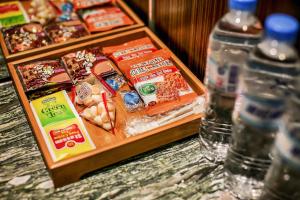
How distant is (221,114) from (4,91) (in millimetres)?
725

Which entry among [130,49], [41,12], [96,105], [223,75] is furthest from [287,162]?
[41,12]

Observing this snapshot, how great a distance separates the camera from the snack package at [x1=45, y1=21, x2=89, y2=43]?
1.42 meters

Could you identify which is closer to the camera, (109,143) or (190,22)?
(109,143)

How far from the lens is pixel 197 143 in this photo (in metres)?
1.13

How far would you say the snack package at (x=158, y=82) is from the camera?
3.76 feet

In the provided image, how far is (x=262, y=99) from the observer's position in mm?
791

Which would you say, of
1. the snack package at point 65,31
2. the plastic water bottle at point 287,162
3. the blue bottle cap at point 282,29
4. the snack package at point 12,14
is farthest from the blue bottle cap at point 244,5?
the snack package at point 12,14

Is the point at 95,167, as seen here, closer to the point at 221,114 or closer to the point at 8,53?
the point at 221,114

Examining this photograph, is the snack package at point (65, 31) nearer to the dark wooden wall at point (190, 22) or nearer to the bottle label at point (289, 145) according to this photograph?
the dark wooden wall at point (190, 22)

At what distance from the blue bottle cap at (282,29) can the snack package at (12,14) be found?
1.07 m

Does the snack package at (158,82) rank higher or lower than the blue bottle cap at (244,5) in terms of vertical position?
lower

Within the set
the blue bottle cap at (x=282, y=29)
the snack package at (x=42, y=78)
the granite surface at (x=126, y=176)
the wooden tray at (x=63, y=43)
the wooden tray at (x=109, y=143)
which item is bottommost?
the granite surface at (x=126, y=176)

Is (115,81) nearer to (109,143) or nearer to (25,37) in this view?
(109,143)

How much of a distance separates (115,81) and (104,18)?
13.8 inches
